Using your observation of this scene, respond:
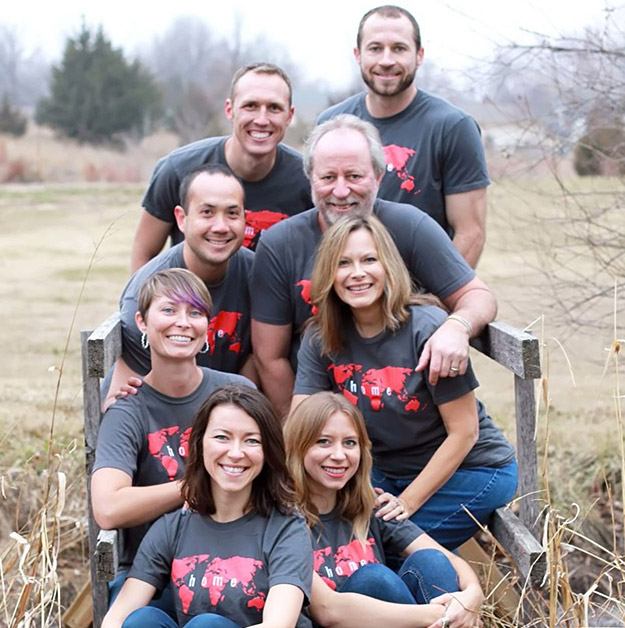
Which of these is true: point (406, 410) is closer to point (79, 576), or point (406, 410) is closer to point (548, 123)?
point (79, 576)

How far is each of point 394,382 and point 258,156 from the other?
120 centimetres

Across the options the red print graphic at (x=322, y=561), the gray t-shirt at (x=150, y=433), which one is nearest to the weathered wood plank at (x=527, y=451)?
the red print graphic at (x=322, y=561)

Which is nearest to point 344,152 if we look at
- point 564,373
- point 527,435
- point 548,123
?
point 527,435

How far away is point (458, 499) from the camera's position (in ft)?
11.7

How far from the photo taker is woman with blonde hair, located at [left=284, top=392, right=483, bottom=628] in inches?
122

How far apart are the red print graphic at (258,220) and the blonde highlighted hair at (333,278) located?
80 cm

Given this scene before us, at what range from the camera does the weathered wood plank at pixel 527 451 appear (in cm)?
355

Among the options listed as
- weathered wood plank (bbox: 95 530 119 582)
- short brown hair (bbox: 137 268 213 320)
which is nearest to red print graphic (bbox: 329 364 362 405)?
short brown hair (bbox: 137 268 213 320)

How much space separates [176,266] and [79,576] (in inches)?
77.0

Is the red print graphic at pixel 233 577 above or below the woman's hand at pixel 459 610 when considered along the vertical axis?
above

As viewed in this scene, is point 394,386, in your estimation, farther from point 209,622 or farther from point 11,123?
point 11,123

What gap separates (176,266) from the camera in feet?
12.7

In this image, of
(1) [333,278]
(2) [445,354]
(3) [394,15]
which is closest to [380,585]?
(2) [445,354]

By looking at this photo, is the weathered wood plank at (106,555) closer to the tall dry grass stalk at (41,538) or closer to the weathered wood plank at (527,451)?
the tall dry grass stalk at (41,538)
